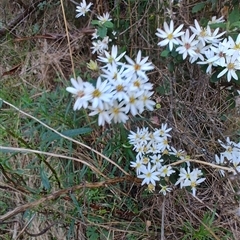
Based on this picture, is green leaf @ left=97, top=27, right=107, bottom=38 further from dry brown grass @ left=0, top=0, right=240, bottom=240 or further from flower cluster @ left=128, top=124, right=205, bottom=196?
flower cluster @ left=128, top=124, right=205, bottom=196

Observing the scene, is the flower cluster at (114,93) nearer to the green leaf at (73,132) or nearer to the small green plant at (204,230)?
the green leaf at (73,132)

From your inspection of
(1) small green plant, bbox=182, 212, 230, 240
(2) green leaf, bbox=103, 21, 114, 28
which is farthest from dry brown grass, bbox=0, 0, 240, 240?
(2) green leaf, bbox=103, 21, 114, 28

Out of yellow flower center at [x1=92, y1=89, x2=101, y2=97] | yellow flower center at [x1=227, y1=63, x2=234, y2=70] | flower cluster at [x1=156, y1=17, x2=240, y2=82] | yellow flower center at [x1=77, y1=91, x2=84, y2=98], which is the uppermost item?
yellow flower center at [x1=77, y1=91, x2=84, y2=98]

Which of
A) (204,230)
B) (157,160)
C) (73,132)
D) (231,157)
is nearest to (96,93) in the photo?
(73,132)

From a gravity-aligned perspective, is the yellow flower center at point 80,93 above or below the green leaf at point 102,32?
above

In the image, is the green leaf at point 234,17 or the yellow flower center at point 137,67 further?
the green leaf at point 234,17

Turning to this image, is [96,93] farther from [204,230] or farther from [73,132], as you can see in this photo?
[204,230]

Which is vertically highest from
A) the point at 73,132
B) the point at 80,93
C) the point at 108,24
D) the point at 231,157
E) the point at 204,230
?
the point at 80,93

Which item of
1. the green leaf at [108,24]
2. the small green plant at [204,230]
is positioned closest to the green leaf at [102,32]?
the green leaf at [108,24]

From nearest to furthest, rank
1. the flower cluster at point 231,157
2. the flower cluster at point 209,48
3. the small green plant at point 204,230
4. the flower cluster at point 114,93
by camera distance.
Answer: the flower cluster at point 114,93, the flower cluster at point 209,48, the flower cluster at point 231,157, the small green plant at point 204,230
